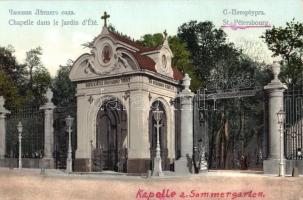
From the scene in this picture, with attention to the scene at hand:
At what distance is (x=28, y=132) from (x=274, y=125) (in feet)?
46.7

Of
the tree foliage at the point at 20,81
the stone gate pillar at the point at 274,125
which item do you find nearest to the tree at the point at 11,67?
the tree foliage at the point at 20,81

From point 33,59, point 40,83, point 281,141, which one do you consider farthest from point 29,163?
point 281,141

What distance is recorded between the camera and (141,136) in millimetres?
21125

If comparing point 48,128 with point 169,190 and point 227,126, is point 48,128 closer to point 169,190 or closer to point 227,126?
point 227,126

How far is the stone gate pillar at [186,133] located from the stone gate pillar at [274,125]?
10.9 ft

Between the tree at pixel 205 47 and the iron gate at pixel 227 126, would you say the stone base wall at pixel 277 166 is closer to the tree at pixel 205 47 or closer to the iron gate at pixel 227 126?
the iron gate at pixel 227 126

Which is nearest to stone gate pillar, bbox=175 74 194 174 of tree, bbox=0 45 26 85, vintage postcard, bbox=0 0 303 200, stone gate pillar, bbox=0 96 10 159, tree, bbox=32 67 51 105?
vintage postcard, bbox=0 0 303 200

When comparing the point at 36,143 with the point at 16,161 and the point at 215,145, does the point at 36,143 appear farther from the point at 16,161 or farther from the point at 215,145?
the point at 215,145

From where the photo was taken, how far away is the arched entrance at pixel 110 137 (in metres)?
23.2

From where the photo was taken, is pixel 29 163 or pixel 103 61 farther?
pixel 29 163

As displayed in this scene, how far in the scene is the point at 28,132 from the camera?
27.0 meters

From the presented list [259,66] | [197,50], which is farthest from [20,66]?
[259,66]

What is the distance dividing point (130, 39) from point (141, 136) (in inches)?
219

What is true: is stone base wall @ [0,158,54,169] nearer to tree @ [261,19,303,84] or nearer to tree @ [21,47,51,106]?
tree @ [21,47,51,106]
